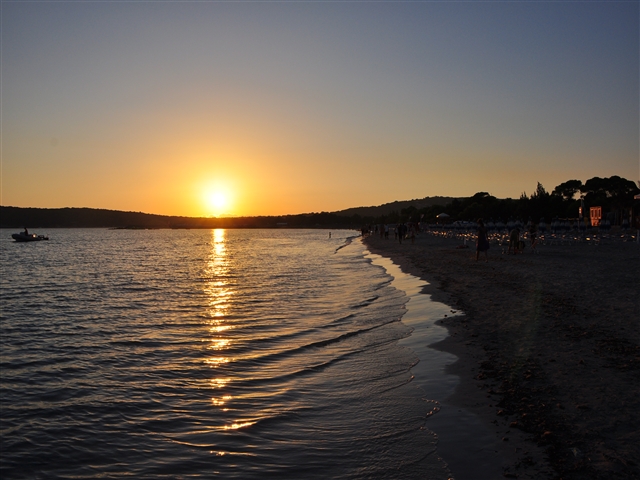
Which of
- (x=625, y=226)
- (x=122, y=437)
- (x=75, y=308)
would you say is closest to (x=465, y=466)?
(x=122, y=437)

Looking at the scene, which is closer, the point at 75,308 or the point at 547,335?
the point at 547,335

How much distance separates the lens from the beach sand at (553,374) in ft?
14.7

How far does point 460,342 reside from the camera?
909 cm

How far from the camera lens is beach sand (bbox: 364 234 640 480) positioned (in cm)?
447

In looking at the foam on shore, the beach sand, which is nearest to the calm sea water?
the foam on shore

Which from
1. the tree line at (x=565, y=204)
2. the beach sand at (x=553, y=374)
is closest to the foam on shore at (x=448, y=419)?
the beach sand at (x=553, y=374)

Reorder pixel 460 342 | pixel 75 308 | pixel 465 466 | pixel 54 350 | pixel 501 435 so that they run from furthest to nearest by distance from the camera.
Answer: pixel 75 308 < pixel 54 350 < pixel 460 342 < pixel 501 435 < pixel 465 466

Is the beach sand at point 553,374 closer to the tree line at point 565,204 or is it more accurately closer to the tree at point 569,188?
the tree line at point 565,204

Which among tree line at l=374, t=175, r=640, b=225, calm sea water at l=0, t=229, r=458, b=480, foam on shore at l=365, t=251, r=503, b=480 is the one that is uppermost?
tree line at l=374, t=175, r=640, b=225

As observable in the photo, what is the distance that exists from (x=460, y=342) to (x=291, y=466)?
5160mm

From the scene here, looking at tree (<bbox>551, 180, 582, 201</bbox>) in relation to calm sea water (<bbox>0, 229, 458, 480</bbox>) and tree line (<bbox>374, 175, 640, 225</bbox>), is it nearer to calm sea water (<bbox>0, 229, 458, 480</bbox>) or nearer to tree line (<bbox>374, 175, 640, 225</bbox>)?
tree line (<bbox>374, 175, 640, 225</bbox>)

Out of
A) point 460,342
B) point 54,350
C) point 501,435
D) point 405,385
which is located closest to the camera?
point 501,435

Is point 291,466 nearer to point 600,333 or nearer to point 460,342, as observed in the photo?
→ point 460,342

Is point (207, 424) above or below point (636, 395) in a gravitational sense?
below
